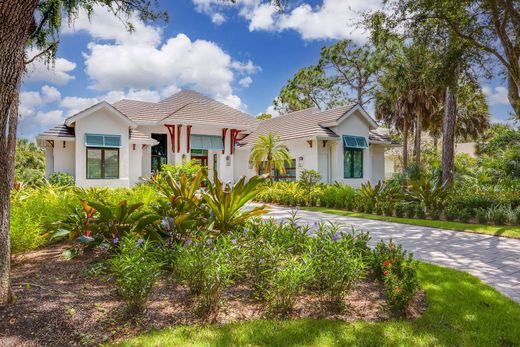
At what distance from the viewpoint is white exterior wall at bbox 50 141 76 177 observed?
1897 cm

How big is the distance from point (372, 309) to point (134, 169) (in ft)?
63.6

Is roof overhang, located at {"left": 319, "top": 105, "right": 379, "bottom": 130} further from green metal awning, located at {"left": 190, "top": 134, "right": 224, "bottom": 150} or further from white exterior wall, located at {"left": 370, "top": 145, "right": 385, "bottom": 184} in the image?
green metal awning, located at {"left": 190, "top": 134, "right": 224, "bottom": 150}

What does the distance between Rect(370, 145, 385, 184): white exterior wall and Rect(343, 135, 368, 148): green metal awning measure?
283cm

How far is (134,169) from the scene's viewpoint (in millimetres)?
21109

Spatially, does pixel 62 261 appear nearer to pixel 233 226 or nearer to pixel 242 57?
pixel 233 226

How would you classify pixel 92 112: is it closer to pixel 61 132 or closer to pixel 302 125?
pixel 61 132

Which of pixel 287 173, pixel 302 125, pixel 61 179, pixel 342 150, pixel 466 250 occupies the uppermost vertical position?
pixel 302 125

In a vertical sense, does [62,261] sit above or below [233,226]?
below

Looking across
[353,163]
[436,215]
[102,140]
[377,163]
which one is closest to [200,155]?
[102,140]

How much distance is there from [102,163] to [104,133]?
1.71 meters

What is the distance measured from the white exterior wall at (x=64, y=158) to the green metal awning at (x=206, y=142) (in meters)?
7.13

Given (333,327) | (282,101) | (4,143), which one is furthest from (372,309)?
(282,101)

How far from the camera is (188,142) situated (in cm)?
2277

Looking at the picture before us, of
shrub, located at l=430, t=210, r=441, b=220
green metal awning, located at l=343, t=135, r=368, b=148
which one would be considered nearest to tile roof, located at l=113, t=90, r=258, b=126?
green metal awning, located at l=343, t=135, r=368, b=148
